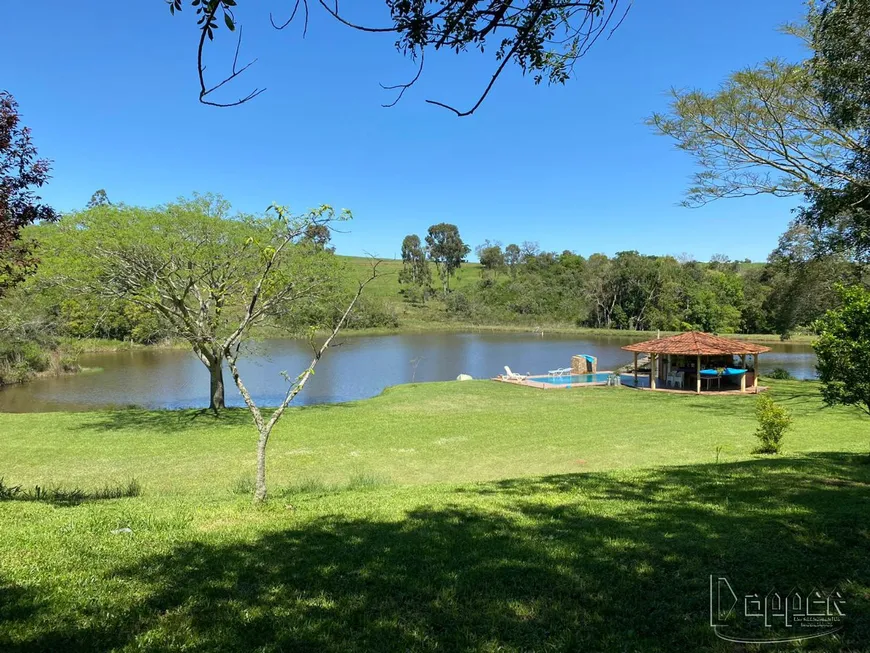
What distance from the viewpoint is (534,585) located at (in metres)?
3.40

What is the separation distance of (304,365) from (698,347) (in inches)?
851

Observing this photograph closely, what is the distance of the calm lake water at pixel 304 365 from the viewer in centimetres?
2295

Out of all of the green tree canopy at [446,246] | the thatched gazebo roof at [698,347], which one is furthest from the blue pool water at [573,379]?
the green tree canopy at [446,246]

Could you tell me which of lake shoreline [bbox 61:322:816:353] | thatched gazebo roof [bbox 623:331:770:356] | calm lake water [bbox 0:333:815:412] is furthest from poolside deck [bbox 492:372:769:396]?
lake shoreline [bbox 61:322:816:353]

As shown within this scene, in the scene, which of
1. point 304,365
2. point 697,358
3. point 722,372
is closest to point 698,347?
point 697,358

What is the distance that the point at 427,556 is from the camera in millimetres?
3973

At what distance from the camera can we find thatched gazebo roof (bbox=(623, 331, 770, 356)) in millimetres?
22312

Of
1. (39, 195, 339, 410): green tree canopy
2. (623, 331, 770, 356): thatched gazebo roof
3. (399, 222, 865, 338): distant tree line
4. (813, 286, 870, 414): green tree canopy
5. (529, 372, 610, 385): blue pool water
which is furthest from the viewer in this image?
(399, 222, 865, 338): distant tree line

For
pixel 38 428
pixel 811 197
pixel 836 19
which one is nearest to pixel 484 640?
pixel 836 19

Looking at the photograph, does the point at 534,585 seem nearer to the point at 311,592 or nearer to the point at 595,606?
the point at 595,606

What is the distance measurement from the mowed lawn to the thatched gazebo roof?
1381cm

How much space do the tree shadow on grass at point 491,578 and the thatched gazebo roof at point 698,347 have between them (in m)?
18.1

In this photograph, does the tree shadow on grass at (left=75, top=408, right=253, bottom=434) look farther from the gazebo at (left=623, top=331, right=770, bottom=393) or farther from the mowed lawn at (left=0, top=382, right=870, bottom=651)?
the gazebo at (left=623, top=331, right=770, bottom=393)

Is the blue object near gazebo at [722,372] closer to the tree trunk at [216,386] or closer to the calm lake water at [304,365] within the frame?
the calm lake water at [304,365]
